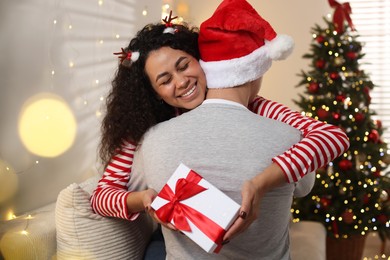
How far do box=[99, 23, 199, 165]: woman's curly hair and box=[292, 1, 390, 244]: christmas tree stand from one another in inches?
97.7

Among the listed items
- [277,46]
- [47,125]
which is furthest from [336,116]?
[277,46]

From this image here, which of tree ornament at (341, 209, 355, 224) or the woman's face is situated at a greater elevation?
Result: the woman's face

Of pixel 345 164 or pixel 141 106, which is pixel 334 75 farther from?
pixel 141 106

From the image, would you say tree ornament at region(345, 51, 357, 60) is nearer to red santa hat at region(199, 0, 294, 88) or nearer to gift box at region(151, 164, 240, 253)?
red santa hat at region(199, 0, 294, 88)

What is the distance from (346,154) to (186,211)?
2934 mm

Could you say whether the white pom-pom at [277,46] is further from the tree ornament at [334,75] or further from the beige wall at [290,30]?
the beige wall at [290,30]

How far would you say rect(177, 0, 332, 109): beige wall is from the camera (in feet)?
18.2

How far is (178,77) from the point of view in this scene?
1518 mm

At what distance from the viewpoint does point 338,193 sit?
13.2 ft

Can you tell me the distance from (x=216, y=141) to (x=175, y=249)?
341mm

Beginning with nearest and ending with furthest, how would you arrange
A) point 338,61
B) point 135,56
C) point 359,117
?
point 135,56 → point 359,117 → point 338,61

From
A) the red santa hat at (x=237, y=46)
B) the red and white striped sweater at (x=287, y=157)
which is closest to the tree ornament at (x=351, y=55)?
the red and white striped sweater at (x=287, y=157)

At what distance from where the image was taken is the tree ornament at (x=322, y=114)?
154 inches

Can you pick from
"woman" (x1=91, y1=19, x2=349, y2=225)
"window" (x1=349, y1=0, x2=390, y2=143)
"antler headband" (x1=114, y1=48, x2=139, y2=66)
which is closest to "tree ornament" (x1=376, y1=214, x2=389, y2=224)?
"window" (x1=349, y1=0, x2=390, y2=143)
